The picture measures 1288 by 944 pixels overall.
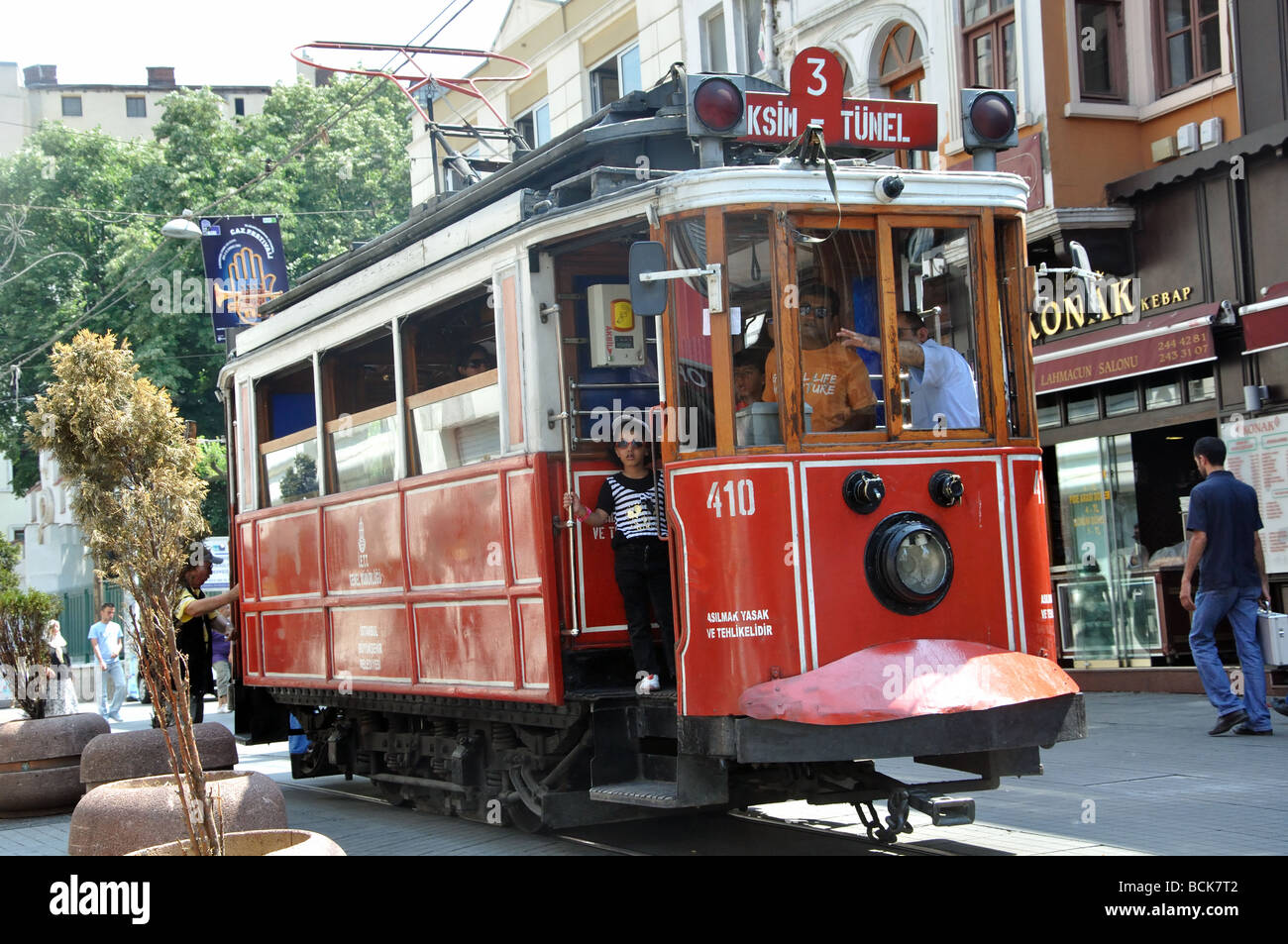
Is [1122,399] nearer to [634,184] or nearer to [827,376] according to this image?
[827,376]

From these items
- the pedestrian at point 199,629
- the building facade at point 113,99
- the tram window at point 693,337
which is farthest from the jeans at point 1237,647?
the building facade at point 113,99

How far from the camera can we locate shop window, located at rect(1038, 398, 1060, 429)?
16.0 metres

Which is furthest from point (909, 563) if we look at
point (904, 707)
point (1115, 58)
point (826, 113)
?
point (1115, 58)

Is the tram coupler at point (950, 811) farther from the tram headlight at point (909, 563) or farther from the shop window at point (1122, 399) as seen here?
the shop window at point (1122, 399)

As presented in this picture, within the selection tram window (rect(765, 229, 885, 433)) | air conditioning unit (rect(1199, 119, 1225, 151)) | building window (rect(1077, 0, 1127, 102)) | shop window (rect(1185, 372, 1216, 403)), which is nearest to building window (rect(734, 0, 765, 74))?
building window (rect(1077, 0, 1127, 102))

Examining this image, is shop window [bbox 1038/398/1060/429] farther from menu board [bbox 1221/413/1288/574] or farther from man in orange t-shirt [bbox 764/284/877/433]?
man in orange t-shirt [bbox 764/284/877/433]

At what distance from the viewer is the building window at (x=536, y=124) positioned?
85.9 ft

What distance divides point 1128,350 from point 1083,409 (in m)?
1.17

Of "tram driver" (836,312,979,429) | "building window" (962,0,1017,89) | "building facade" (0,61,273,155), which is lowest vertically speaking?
"tram driver" (836,312,979,429)

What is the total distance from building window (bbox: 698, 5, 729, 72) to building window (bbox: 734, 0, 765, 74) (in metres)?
0.78

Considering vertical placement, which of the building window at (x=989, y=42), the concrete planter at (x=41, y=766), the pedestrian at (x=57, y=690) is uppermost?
the building window at (x=989, y=42)

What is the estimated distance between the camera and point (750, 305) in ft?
22.5

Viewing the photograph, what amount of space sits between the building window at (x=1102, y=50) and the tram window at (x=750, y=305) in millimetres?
9584
